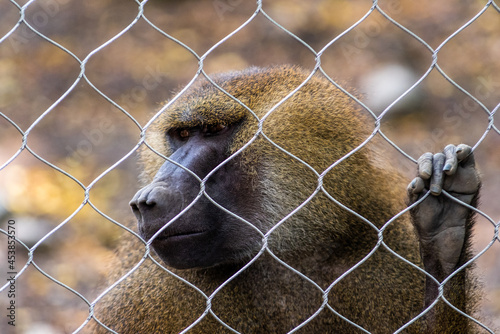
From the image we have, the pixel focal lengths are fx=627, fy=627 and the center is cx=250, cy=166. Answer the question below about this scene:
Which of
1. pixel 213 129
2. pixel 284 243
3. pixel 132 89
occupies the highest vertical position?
pixel 213 129

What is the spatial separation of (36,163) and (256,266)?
3.92 meters

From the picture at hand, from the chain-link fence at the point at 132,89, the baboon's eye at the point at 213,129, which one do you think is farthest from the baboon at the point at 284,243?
the chain-link fence at the point at 132,89

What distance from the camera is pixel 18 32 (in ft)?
25.2

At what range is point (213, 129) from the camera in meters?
3.09

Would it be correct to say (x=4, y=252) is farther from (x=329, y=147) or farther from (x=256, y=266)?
(x=329, y=147)

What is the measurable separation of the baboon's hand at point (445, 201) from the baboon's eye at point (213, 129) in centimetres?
95

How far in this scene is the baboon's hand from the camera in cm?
262

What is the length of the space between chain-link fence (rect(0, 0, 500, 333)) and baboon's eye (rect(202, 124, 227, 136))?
2.42m

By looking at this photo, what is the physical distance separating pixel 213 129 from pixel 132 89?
456cm

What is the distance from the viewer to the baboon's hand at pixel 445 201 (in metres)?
2.62

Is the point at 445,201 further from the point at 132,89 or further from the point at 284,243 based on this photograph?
the point at 132,89

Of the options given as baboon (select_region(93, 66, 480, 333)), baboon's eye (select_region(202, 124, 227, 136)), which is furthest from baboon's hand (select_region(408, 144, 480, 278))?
baboon's eye (select_region(202, 124, 227, 136))

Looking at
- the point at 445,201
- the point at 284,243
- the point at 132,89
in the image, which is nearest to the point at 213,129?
the point at 284,243

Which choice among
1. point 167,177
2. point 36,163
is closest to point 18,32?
point 36,163
